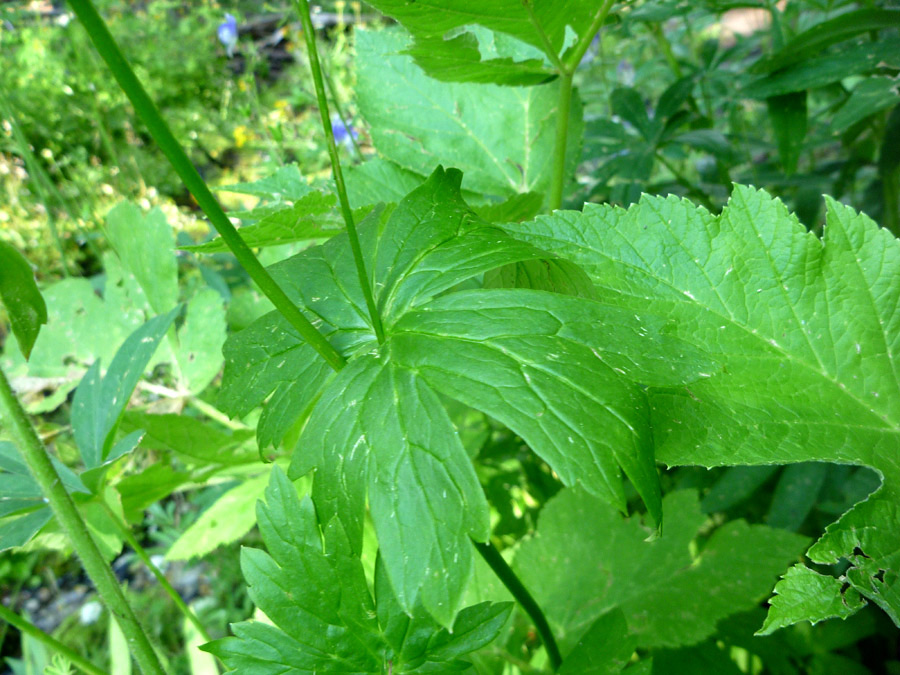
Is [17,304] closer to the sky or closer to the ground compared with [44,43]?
closer to the ground

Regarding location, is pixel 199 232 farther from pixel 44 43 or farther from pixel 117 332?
pixel 117 332

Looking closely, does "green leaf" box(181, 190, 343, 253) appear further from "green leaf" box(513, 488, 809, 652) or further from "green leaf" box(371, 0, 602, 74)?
"green leaf" box(513, 488, 809, 652)

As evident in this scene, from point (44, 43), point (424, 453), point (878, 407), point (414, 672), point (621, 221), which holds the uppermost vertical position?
point (44, 43)

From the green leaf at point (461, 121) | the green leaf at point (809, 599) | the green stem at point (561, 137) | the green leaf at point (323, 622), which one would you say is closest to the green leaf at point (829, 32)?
the green leaf at point (461, 121)

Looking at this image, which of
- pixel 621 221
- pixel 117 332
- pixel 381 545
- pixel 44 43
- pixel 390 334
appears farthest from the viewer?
pixel 44 43

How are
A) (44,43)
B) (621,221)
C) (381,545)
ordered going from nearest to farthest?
(381,545) < (621,221) < (44,43)

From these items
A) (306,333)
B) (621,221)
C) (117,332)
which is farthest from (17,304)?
(117,332)

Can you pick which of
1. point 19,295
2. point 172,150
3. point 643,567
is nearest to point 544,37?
point 172,150

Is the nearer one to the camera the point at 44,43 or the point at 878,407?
the point at 878,407

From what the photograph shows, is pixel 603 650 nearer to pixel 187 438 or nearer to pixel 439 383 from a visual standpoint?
pixel 439 383
